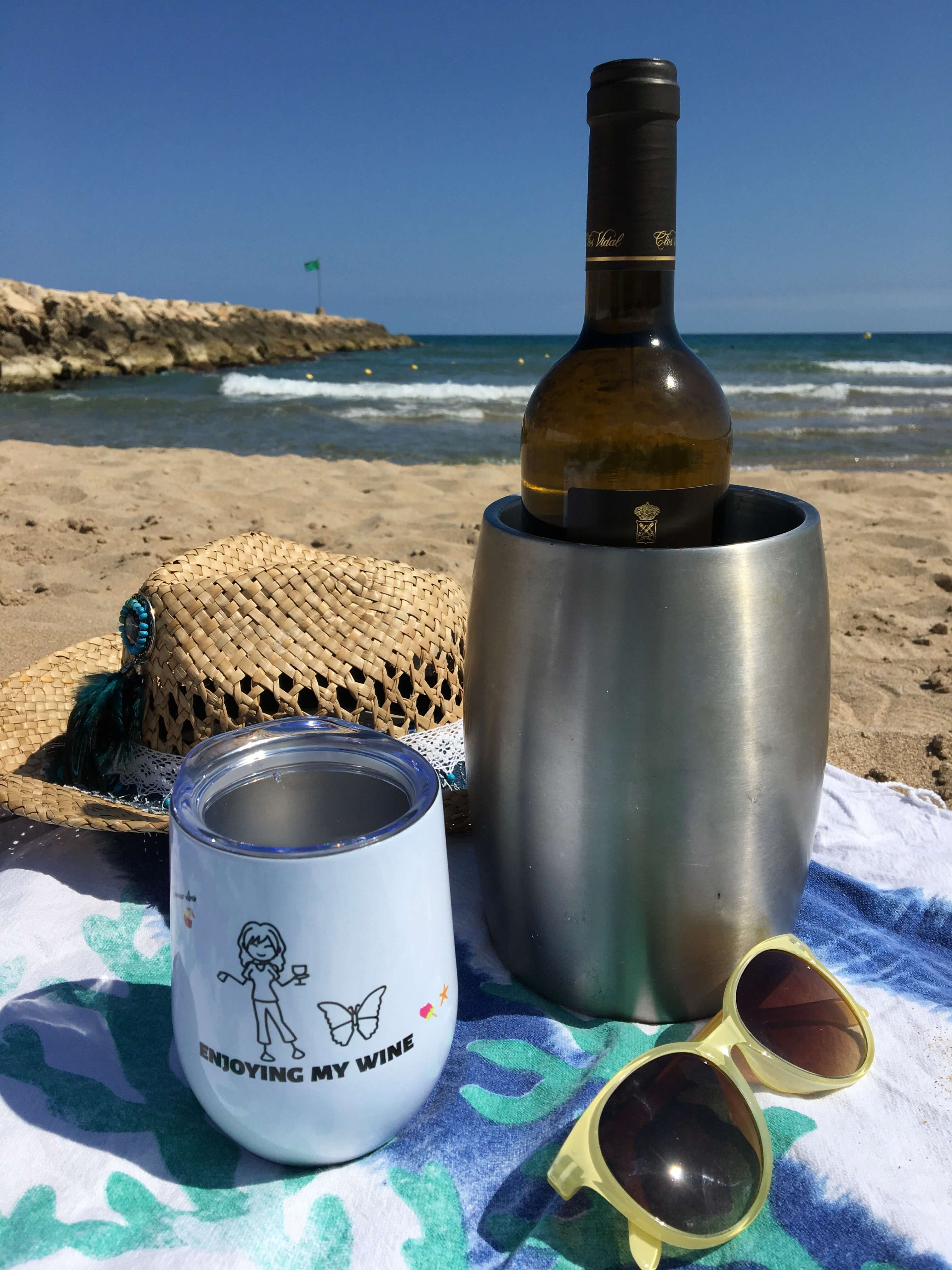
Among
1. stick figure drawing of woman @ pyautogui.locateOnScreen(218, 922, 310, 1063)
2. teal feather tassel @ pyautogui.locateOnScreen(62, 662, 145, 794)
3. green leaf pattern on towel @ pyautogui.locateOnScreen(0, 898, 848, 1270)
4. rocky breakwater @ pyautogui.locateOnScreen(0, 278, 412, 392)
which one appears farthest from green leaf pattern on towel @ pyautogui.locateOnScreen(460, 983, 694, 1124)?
rocky breakwater @ pyautogui.locateOnScreen(0, 278, 412, 392)

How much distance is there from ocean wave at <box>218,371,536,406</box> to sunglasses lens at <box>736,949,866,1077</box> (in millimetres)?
8362

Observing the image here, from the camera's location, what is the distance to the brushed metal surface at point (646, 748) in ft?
2.18

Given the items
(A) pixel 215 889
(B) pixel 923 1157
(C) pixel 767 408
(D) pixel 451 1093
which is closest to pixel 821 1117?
(B) pixel 923 1157

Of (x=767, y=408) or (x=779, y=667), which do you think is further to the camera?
(x=767, y=408)

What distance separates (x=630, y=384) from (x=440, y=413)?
7.63 m

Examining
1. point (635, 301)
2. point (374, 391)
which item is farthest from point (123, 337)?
point (635, 301)

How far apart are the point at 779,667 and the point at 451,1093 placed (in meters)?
0.42

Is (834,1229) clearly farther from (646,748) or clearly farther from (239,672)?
(239,672)

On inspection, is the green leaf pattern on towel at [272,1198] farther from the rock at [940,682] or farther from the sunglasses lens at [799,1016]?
the rock at [940,682]

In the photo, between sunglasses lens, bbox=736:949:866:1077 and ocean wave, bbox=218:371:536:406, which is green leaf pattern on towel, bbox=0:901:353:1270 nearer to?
sunglasses lens, bbox=736:949:866:1077

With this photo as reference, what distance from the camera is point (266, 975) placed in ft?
1.79

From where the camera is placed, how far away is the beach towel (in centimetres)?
59

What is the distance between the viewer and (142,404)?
879 cm

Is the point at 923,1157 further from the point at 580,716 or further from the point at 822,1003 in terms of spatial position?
the point at 580,716
